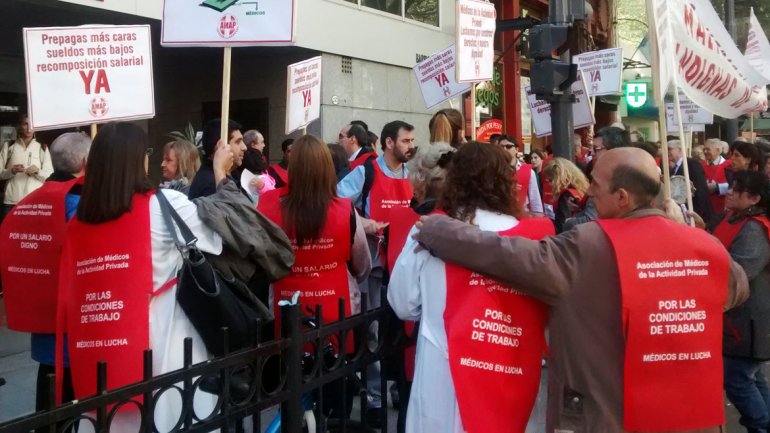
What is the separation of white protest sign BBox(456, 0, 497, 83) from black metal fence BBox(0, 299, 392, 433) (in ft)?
13.8

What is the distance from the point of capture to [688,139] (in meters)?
17.4

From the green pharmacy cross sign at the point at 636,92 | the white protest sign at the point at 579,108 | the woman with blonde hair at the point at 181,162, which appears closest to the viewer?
the woman with blonde hair at the point at 181,162

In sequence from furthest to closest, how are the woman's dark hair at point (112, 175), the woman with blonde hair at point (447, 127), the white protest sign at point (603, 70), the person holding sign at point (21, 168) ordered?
the white protest sign at point (603, 70), the person holding sign at point (21, 168), the woman with blonde hair at point (447, 127), the woman's dark hair at point (112, 175)

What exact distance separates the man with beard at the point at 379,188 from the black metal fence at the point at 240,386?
1.96 metres

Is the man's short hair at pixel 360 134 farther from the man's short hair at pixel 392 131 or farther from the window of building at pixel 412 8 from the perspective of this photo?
the window of building at pixel 412 8

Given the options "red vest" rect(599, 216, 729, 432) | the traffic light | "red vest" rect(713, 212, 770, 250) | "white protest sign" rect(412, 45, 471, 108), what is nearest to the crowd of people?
"red vest" rect(599, 216, 729, 432)

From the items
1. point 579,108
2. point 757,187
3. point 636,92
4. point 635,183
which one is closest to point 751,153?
point 579,108

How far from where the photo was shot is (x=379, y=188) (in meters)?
6.05

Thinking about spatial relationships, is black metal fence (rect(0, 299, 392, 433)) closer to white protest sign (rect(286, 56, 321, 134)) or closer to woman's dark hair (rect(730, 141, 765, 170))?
white protest sign (rect(286, 56, 321, 134))

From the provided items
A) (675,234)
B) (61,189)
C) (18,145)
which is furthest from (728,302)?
(18,145)

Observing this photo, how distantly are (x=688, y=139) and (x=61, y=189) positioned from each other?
15495 millimetres

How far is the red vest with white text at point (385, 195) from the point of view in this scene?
604 cm

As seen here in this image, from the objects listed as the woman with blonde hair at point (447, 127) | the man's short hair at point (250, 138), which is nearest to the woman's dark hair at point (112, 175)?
the woman with blonde hair at point (447, 127)

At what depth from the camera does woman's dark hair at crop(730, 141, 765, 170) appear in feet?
26.8
